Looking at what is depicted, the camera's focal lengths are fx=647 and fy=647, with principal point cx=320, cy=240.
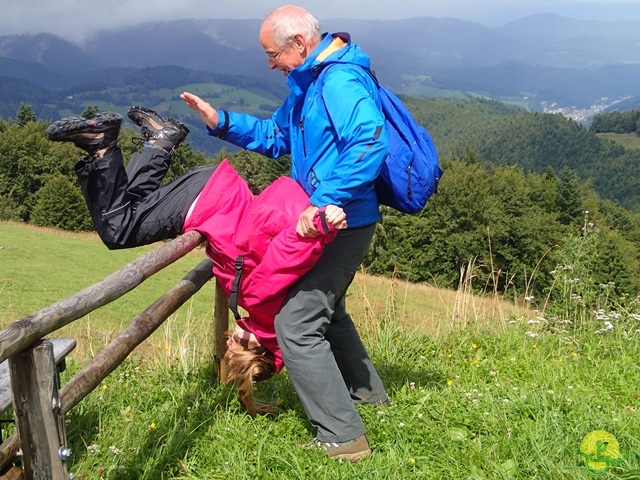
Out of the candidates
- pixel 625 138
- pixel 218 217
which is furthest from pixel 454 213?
pixel 625 138

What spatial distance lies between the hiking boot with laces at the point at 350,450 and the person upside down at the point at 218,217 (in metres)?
0.52

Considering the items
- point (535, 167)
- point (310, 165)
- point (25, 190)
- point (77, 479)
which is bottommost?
point (535, 167)

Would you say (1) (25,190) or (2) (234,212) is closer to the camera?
(2) (234,212)

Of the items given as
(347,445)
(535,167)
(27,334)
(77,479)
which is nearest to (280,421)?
(347,445)

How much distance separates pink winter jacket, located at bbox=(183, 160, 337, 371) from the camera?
2.98m

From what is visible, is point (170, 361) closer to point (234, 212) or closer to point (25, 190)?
point (234, 212)

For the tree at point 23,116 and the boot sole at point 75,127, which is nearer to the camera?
the boot sole at point 75,127

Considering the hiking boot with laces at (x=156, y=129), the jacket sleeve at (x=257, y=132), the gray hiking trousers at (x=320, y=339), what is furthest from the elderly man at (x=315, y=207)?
the hiking boot with laces at (x=156, y=129)

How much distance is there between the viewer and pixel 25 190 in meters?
57.2

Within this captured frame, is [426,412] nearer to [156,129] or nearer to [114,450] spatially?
A: [114,450]

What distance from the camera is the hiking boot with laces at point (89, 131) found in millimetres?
3129

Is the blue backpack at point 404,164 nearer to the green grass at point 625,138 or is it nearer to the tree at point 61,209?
the tree at point 61,209

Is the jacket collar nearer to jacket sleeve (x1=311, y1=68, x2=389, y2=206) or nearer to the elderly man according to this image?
the elderly man

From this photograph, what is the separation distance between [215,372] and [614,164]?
15334cm
